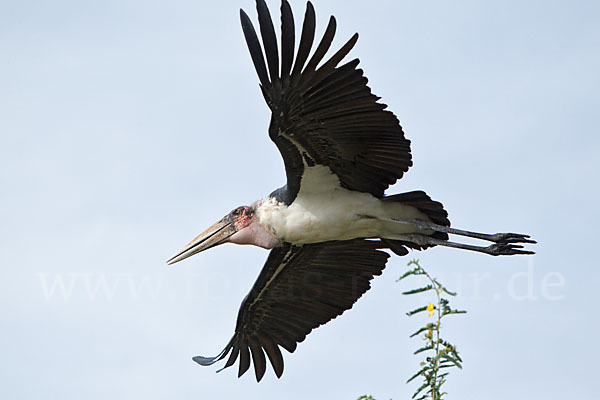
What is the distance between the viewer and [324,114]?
31.9ft

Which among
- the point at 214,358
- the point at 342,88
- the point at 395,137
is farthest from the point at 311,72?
the point at 214,358

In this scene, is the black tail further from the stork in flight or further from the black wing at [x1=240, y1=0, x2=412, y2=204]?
the black wing at [x1=240, y1=0, x2=412, y2=204]

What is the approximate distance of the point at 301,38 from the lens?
29.5ft

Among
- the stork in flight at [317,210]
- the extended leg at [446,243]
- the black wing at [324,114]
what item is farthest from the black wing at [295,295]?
the black wing at [324,114]

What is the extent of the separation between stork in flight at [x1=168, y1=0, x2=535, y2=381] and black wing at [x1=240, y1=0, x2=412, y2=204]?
1 cm

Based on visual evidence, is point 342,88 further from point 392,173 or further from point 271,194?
point 271,194

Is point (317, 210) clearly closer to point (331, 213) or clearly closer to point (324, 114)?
point (331, 213)

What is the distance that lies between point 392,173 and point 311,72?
1868 millimetres

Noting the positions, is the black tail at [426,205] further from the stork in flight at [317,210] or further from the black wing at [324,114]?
the black wing at [324,114]

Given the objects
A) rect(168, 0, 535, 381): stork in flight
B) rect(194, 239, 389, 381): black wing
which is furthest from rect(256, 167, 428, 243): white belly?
rect(194, 239, 389, 381): black wing

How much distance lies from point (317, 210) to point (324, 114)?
1516 mm

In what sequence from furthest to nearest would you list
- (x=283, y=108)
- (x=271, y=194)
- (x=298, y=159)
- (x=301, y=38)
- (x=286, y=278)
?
(x=286, y=278) < (x=271, y=194) < (x=298, y=159) < (x=283, y=108) < (x=301, y=38)

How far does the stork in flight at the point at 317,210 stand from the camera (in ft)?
30.4

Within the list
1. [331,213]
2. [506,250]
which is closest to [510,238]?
[506,250]
